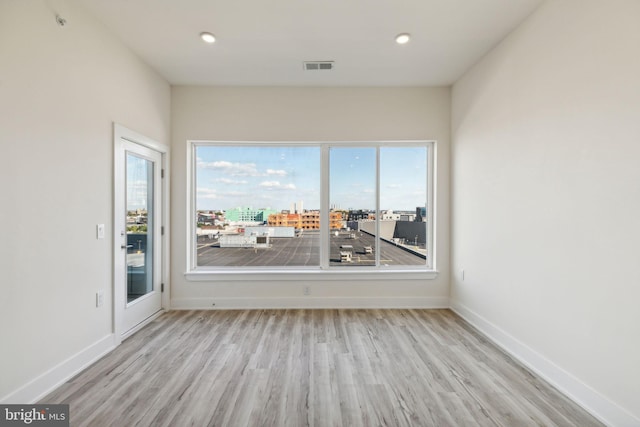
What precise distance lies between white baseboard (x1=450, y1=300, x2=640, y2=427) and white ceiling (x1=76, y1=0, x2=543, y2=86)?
9.26 ft

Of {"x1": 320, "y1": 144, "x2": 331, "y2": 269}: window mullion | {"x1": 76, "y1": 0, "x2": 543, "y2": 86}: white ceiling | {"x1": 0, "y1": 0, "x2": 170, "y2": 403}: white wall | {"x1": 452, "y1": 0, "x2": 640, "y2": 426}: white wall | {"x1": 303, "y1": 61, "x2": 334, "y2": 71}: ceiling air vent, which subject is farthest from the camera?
{"x1": 320, "y1": 144, "x2": 331, "y2": 269}: window mullion

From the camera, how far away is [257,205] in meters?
3.73

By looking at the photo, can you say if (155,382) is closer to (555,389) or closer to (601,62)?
(555,389)

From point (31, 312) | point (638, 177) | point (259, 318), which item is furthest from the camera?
point (259, 318)

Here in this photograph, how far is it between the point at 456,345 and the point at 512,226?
1.25m

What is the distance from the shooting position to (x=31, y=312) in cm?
181

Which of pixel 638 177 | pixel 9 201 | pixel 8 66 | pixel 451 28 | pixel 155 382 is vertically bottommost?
pixel 155 382

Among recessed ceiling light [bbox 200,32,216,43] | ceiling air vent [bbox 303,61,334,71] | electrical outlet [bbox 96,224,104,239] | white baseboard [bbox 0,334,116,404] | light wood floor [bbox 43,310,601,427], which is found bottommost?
light wood floor [bbox 43,310,601,427]

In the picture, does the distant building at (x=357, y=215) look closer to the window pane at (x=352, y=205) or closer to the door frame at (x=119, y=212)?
the window pane at (x=352, y=205)

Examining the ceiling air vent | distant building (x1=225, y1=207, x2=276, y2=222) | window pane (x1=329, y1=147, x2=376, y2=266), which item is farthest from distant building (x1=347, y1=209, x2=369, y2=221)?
the ceiling air vent

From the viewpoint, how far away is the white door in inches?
102

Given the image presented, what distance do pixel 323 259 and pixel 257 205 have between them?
1.17m

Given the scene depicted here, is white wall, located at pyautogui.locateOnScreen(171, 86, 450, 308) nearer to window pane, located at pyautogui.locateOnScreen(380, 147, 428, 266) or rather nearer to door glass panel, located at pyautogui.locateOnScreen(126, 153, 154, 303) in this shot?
window pane, located at pyautogui.locateOnScreen(380, 147, 428, 266)

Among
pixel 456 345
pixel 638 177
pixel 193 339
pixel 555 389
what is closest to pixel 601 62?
pixel 638 177
